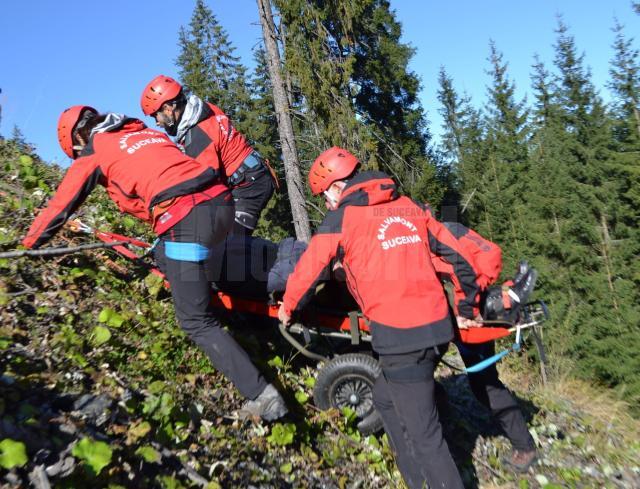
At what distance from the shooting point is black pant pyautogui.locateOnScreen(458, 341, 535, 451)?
4676 mm

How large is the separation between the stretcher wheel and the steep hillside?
141mm

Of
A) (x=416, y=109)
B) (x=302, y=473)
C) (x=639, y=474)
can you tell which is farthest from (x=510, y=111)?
(x=302, y=473)

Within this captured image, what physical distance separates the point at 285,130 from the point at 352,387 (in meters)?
10.6

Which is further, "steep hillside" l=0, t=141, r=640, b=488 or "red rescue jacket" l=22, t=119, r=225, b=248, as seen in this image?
"red rescue jacket" l=22, t=119, r=225, b=248

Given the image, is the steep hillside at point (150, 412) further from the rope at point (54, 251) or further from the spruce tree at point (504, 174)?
the spruce tree at point (504, 174)

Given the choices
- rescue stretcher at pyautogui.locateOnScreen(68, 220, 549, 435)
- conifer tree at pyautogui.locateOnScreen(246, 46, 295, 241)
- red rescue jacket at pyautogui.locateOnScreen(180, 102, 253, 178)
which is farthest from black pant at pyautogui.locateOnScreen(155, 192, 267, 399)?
conifer tree at pyautogui.locateOnScreen(246, 46, 295, 241)

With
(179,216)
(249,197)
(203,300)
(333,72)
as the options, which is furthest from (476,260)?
(333,72)

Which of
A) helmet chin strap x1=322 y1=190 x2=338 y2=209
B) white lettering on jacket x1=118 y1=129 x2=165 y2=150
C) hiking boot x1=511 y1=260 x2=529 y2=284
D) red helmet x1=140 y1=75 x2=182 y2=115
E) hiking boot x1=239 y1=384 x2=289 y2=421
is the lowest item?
hiking boot x1=239 y1=384 x2=289 y2=421

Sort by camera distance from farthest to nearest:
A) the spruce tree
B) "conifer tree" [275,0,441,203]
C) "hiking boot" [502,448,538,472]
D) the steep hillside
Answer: the spruce tree < "conifer tree" [275,0,441,203] < "hiking boot" [502,448,538,472] < the steep hillside

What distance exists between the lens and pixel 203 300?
4.12 meters

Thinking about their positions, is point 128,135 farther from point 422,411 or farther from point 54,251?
point 422,411

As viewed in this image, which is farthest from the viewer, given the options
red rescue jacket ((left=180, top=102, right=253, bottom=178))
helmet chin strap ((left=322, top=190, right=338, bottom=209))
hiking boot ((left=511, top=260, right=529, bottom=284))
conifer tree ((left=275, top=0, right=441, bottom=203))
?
conifer tree ((left=275, top=0, right=441, bottom=203))

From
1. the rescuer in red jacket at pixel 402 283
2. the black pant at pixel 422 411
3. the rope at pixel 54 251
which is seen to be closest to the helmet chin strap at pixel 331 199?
the rescuer in red jacket at pixel 402 283

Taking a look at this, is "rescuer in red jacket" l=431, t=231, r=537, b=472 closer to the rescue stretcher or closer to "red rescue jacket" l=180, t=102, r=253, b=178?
the rescue stretcher
